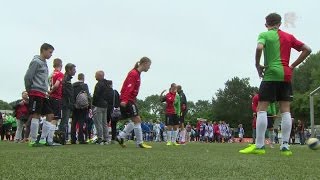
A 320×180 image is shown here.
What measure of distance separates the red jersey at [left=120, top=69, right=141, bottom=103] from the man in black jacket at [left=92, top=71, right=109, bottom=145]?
2.96 metres

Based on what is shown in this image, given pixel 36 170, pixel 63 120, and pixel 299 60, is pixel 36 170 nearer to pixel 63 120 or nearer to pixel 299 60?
pixel 299 60

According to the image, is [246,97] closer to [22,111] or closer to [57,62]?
[22,111]

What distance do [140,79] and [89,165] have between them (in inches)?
215

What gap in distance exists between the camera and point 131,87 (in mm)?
9922

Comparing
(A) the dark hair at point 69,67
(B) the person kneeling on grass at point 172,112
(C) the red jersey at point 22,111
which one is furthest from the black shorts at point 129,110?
(C) the red jersey at point 22,111

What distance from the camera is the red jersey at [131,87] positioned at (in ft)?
32.3

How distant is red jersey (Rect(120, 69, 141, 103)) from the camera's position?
9.84 meters

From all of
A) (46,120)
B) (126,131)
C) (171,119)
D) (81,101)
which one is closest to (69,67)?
(81,101)

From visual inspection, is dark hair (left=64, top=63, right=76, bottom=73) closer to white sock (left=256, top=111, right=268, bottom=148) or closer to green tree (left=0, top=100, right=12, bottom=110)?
white sock (left=256, top=111, right=268, bottom=148)

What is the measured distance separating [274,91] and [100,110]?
658 centimetres

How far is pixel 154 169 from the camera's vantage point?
450 centimetres

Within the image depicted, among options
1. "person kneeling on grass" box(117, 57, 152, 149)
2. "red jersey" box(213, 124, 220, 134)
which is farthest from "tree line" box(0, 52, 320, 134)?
"person kneeling on grass" box(117, 57, 152, 149)

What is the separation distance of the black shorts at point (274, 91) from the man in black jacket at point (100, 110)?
631 cm

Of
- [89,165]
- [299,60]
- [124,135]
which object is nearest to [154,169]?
[89,165]
